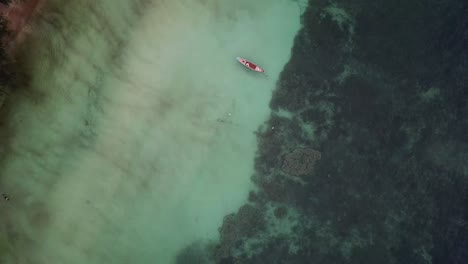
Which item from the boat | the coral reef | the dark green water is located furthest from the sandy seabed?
the coral reef

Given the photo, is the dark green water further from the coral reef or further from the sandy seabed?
the sandy seabed

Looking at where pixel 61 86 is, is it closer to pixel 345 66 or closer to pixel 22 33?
pixel 22 33

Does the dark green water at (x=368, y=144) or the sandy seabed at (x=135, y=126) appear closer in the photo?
the sandy seabed at (x=135, y=126)

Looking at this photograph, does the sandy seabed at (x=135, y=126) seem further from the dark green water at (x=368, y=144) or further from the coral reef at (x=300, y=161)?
the coral reef at (x=300, y=161)

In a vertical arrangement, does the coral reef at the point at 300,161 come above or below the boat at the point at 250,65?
below

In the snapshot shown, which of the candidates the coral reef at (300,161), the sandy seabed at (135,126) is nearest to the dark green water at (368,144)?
the coral reef at (300,161)

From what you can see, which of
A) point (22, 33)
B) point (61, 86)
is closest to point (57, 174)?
point (61, 86)

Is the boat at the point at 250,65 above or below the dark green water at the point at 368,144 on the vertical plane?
above

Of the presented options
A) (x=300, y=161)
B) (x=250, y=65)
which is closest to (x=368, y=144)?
(x=300, y=161)

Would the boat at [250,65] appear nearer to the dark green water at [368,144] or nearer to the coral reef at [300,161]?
the dark green water at [368,144]

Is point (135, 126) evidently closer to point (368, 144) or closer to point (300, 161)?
point (300, 161)
